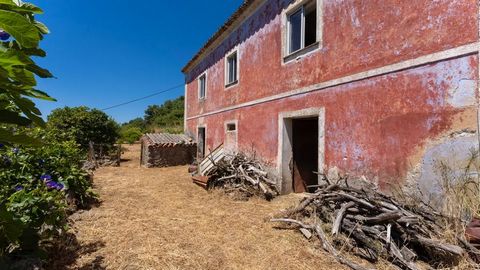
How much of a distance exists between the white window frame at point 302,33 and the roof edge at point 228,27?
55.2 inches

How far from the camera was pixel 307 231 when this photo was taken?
3.92m

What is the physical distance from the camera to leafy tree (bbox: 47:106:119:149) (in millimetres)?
13078

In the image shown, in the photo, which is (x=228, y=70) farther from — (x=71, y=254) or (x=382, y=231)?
(x=71, y=254)

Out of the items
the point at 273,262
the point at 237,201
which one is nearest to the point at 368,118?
the point at 273,262

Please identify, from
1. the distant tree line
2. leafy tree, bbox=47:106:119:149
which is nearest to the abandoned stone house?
leafy tree, bbox=47:106:119:149

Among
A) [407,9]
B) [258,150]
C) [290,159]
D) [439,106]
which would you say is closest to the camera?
[439,106]

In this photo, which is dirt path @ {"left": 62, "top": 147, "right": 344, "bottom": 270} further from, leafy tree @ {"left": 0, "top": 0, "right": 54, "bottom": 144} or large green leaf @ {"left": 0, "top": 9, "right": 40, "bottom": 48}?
large green leaf @ {"left": 0, "top": 9, "right": 40, "bottom": 48}

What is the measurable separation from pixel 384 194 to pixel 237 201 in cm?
308

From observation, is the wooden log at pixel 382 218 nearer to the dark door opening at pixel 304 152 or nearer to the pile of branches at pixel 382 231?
the pile of branches at pixel 382 231

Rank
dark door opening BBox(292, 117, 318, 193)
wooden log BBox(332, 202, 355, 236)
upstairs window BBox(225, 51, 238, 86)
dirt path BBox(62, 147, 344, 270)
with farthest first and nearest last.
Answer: upstairs window BBox(225, 51, 238, 86)
dark door opening BBox(292, 117, 318, 193)
wooden log BBox(332, 202, 355, 236)
dirt path BBox(62, 147, 344, 270)

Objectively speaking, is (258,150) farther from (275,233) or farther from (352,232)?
(352,232)

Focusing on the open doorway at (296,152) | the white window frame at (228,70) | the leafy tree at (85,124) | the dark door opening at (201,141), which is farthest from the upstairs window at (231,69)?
the leafy tree at (85,124)

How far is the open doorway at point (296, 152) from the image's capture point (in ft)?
21.2

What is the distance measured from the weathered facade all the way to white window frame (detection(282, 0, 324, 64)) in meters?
7.70
